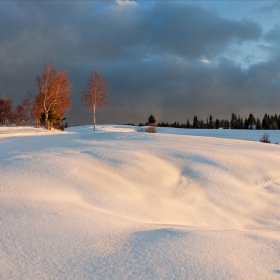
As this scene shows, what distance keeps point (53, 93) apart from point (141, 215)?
3105 cm

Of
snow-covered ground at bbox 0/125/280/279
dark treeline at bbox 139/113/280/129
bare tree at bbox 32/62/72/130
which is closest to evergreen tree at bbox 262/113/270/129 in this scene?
dark treeline at bbox 139/113/280/129

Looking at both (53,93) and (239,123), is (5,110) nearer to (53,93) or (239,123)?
(53,93)

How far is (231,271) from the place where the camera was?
274cm

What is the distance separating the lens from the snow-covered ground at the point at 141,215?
2.81 metres

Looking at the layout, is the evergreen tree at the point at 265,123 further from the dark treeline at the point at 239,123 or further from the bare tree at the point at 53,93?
the bare tree at the point at 53,93

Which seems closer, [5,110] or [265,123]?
[5,110]

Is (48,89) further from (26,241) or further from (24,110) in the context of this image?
(26,241)

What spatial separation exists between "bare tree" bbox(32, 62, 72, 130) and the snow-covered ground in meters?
Answer: 26.2

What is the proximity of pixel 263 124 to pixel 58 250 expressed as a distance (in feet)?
262

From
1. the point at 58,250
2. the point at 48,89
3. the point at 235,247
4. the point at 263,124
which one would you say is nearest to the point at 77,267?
the point at 58,250

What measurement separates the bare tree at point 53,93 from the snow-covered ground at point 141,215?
26183 mm

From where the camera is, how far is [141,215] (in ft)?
16.3

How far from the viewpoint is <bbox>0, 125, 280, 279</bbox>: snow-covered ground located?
2.81 metres

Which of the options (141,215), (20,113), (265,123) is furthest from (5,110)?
(265,123)
